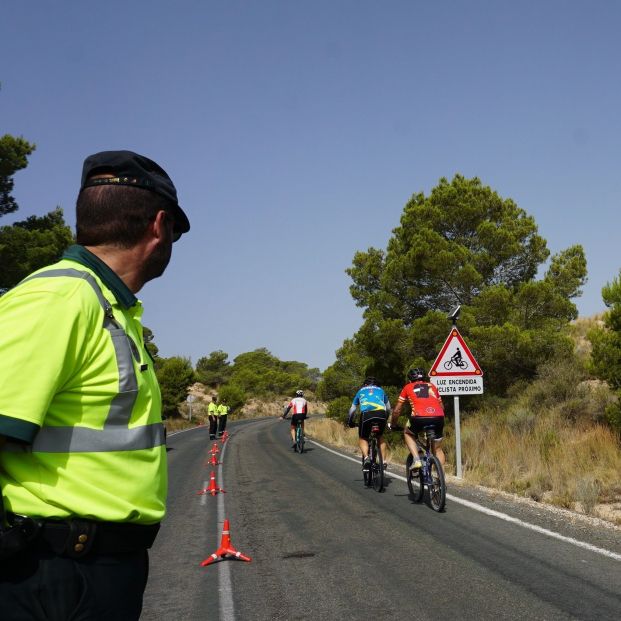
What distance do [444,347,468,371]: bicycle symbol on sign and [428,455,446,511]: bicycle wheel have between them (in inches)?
151

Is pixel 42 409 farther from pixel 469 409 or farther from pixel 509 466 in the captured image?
pixel 469 409

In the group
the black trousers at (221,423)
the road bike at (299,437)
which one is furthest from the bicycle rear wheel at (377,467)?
the black trousers at (221,423)

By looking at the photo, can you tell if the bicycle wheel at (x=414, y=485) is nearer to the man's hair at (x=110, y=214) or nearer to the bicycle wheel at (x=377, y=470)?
the bicycle wheel at (x=377, y=470)

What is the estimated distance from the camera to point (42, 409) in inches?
58.7

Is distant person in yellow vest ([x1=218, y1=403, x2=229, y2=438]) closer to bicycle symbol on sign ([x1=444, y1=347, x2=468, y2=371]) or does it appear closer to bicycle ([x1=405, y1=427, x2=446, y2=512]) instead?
bicycle symbol on sign ([x1=444, y1=347, x2=468, y2=371])

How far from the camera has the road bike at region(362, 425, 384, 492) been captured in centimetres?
1175

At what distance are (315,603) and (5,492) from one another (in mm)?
4280

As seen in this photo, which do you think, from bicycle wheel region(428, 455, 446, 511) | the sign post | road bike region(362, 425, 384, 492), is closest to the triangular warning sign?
the sign post

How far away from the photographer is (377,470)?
11898mm

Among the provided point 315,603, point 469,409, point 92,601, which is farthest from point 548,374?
point 92,601

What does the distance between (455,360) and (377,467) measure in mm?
2896

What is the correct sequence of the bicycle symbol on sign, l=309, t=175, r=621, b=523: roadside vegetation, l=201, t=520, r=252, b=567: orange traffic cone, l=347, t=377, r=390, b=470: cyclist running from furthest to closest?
l=309, t=175, r=621, b=523: roadside vegetation
the bicycle symbol on sign
l=347, t=377, r=390, b=470: cyclist
l=201, t=520, r=252, b=567: orange traffic cone

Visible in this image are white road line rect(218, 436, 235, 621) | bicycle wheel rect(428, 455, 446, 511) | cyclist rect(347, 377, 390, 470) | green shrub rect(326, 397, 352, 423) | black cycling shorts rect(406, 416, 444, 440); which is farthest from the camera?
green shrub rect(326, 397, 352, 423)

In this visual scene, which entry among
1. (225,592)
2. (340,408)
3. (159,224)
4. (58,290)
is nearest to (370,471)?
(225,592)
